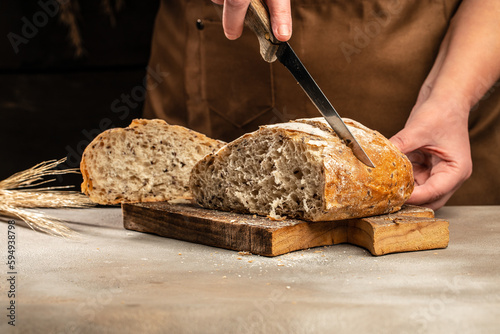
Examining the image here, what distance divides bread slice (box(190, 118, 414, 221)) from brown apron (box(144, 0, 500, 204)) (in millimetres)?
855

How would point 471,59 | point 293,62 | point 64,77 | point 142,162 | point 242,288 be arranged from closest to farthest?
point 242,288, point 293,62, point 142,162, point 471,59, point 64,77

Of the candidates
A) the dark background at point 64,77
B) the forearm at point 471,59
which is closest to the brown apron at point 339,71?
the forearm at point 471,59

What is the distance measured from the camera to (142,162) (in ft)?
8.11

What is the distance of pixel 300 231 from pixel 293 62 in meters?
0.59

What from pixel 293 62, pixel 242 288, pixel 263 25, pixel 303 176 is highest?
pixel 263 25

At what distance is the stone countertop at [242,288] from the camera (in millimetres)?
1211

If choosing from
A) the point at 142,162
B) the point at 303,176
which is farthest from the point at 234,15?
the point at 142,162

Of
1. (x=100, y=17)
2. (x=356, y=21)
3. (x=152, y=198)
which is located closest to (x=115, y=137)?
(x=152, y=198)

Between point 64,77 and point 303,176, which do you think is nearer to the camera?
point 303,176

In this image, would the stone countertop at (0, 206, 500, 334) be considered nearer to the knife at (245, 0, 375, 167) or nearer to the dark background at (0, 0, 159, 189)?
the knife at (245, 0, 375, 167)

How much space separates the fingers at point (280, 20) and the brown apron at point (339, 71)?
1064mm

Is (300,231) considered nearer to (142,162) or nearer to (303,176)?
(303,176)

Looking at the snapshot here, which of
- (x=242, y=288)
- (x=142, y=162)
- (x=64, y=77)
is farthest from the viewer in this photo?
(x=64, y=77)

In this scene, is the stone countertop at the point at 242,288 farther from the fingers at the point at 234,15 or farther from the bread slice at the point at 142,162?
the fingers at the point at 234,15
